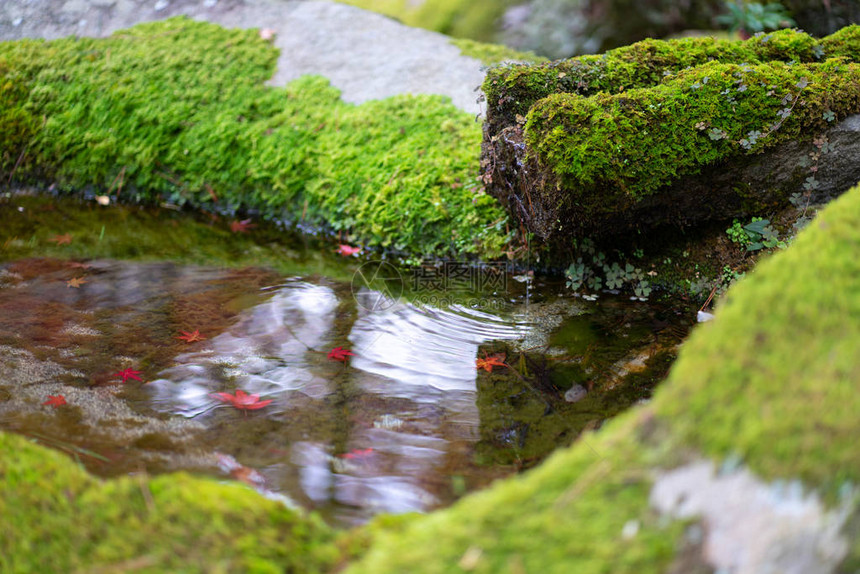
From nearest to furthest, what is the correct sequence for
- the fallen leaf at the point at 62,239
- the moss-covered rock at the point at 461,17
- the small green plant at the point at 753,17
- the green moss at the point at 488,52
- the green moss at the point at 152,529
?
the green moss at the point at 152,529 < the fallen leaf at the point at 62,239 < the green moss at the point at 488,52 < the small green plant at the point at 753,17 < the moss-covered rock at the point at 461,17

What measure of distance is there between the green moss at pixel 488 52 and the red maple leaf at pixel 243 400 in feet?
16.4

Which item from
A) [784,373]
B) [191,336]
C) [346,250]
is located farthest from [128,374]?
[784,373]

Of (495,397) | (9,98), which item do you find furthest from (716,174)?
(9,98)

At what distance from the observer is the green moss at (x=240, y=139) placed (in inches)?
207

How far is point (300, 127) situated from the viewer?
6.18 m

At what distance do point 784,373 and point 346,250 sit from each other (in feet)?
14.0

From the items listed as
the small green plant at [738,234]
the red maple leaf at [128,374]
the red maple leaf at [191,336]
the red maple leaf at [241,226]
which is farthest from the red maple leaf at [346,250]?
the small green plant at [738,234]

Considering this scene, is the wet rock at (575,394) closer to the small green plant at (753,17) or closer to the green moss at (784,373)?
the green moss at (784,373)

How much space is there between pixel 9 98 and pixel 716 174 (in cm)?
698

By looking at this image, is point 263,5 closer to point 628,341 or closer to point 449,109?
point 449,109

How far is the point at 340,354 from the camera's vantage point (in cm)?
359

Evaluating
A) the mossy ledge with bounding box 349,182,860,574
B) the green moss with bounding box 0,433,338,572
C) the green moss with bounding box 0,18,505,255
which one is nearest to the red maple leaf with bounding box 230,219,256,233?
the green moss with bounding box 0,18,505,255

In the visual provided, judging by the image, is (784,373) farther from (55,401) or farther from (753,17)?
(753,17)

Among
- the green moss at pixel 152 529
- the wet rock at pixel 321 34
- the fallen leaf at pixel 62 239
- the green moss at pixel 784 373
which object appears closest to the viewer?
the green moss at pixel 784 373
